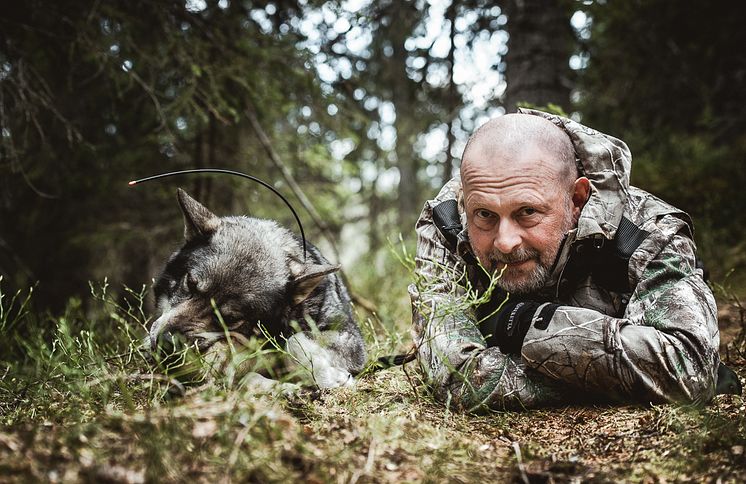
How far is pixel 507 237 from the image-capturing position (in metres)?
3.26

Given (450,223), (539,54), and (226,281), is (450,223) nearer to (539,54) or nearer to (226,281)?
(226,281)

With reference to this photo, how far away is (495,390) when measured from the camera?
3.07 meters

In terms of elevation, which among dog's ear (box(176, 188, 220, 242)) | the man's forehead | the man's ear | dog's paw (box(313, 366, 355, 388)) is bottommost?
dog's paw (box(313, 366, 355, 388))

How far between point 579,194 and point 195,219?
108 inches

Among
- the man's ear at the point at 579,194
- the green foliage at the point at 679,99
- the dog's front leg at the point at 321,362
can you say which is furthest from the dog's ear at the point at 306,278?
the green foliage at the point at 679,99

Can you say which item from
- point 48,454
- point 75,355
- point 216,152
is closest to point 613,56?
point 216,152

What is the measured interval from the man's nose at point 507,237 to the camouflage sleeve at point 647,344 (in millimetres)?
489

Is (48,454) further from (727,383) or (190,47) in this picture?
(190,47)

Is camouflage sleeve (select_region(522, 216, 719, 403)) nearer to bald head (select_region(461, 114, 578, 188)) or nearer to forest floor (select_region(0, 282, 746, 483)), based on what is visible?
forest floor (select_region(0, 282, 746, 483))

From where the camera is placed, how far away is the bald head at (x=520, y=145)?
132 inches

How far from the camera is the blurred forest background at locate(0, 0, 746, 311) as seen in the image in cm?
538

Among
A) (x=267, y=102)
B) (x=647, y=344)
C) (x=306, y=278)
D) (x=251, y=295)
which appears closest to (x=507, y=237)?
(x=647, y=344)

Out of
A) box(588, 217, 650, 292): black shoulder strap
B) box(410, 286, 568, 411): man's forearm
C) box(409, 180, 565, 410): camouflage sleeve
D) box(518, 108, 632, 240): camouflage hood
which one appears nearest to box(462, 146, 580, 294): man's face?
box(518, 108, 632, 240): camouflage hood

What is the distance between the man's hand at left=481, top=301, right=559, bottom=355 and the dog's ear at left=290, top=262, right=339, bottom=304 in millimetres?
1152
